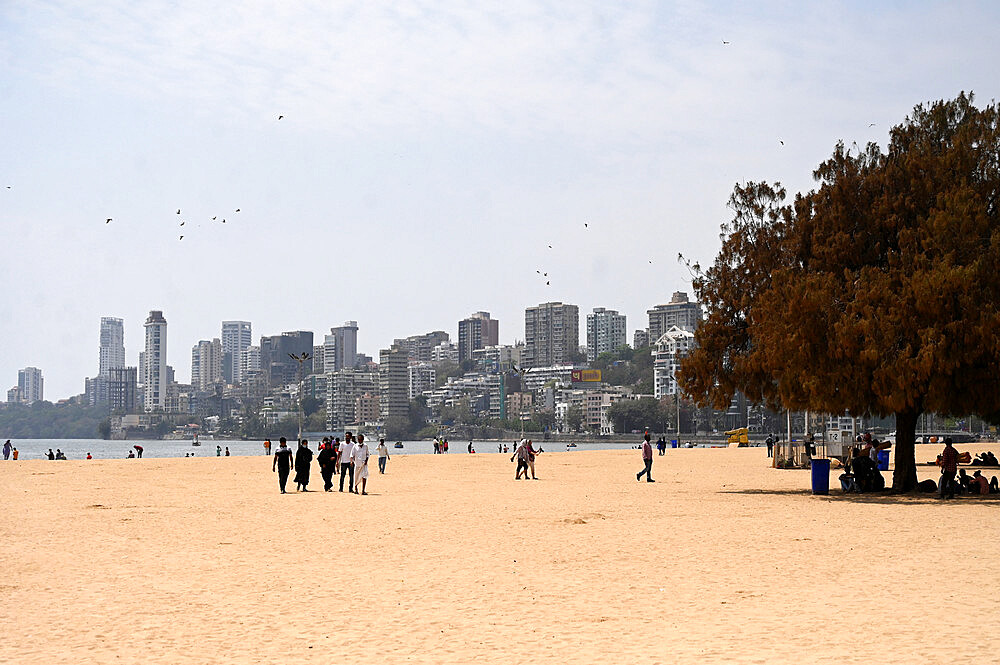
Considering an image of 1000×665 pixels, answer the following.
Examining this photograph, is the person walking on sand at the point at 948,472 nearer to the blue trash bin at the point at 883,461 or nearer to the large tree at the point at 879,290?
the large tree at the point at 879,290

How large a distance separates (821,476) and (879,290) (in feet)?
17.9

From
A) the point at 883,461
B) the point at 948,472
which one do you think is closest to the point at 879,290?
the point at 948,472

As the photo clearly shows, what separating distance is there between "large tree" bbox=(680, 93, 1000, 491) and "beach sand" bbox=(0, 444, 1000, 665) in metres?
2.78

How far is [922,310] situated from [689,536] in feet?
31.7

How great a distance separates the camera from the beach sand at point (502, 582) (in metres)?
9.55

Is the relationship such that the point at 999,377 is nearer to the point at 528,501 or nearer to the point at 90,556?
the point at 528,501

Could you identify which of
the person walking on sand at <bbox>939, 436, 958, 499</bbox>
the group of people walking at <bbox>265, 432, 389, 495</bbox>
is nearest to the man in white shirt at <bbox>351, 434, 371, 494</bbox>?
the group of people walking at <bbox>265, 432, 389, 495</bbox>

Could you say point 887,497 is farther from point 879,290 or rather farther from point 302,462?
point 302,462

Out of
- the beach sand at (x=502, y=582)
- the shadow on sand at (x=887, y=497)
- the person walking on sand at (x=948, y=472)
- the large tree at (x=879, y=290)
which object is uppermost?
the large tree at (x=879, y=290)

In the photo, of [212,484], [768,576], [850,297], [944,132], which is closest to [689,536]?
[768,576]

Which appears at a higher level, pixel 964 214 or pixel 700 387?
pixel 964 214

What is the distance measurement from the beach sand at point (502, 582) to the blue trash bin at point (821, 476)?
2604 millimetres

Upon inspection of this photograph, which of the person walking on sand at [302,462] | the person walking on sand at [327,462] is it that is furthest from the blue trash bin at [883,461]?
the person walking on sand at [302,462]

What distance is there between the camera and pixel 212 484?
36.5m
